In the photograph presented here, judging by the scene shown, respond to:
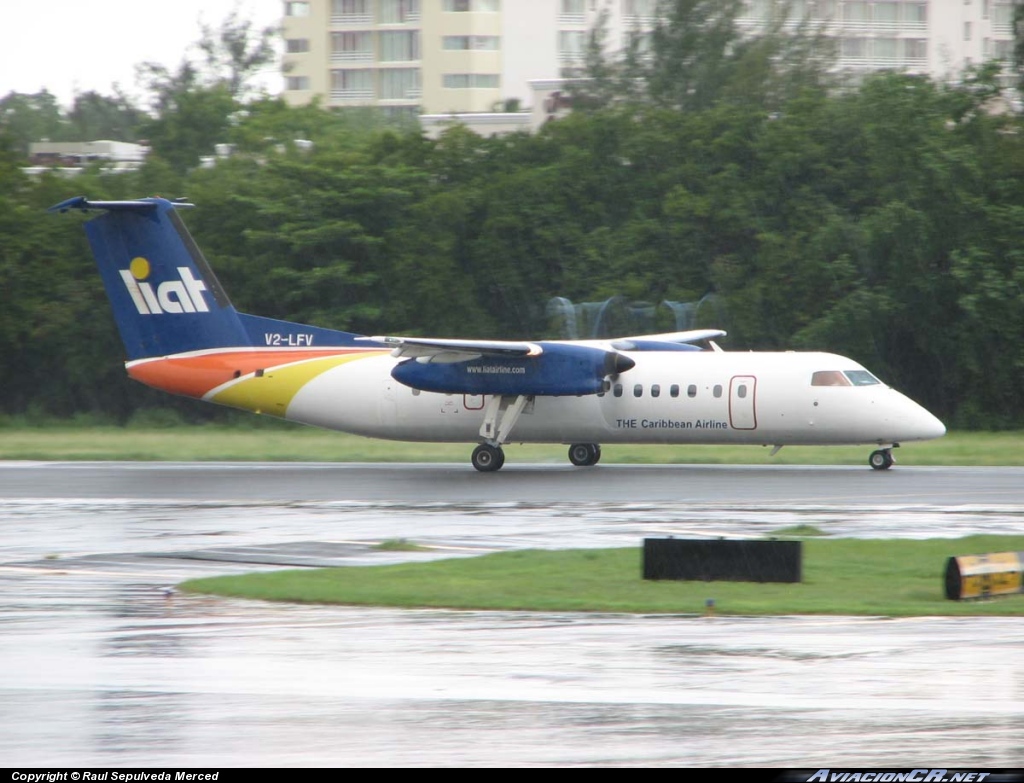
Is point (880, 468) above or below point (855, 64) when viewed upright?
below

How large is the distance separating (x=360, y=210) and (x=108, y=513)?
26.0 metres

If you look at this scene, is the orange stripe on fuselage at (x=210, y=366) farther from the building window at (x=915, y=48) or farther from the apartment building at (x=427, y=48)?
the building window at (x=915, y=48)

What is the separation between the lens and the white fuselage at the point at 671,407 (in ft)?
89.9

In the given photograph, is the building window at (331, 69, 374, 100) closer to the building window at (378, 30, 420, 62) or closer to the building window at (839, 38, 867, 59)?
the building window at (378, 30, 420, 62)

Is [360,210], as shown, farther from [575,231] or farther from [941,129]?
[941,129]

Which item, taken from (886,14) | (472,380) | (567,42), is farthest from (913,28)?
(472,380)

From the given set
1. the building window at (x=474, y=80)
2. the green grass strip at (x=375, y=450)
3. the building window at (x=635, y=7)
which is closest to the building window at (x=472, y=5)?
the building window at (x=474, y=80)

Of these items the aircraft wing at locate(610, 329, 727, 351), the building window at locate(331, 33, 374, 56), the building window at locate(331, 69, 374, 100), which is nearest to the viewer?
the aircraft wing at locate(610, 329, 727, 351)

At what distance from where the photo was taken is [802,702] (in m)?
8.68

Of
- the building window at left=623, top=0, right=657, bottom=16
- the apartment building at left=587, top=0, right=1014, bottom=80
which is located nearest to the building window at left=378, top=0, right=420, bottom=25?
the apartment building at left=587, top=0, right=1014, bottom=80

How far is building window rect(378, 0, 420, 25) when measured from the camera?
368 ft

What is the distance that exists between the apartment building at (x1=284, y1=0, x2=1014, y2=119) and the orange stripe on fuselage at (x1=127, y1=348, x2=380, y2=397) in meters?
72.9

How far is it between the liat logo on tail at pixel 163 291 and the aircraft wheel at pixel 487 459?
22.2 ft

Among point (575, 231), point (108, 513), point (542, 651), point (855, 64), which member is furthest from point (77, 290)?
point (855, 64)
